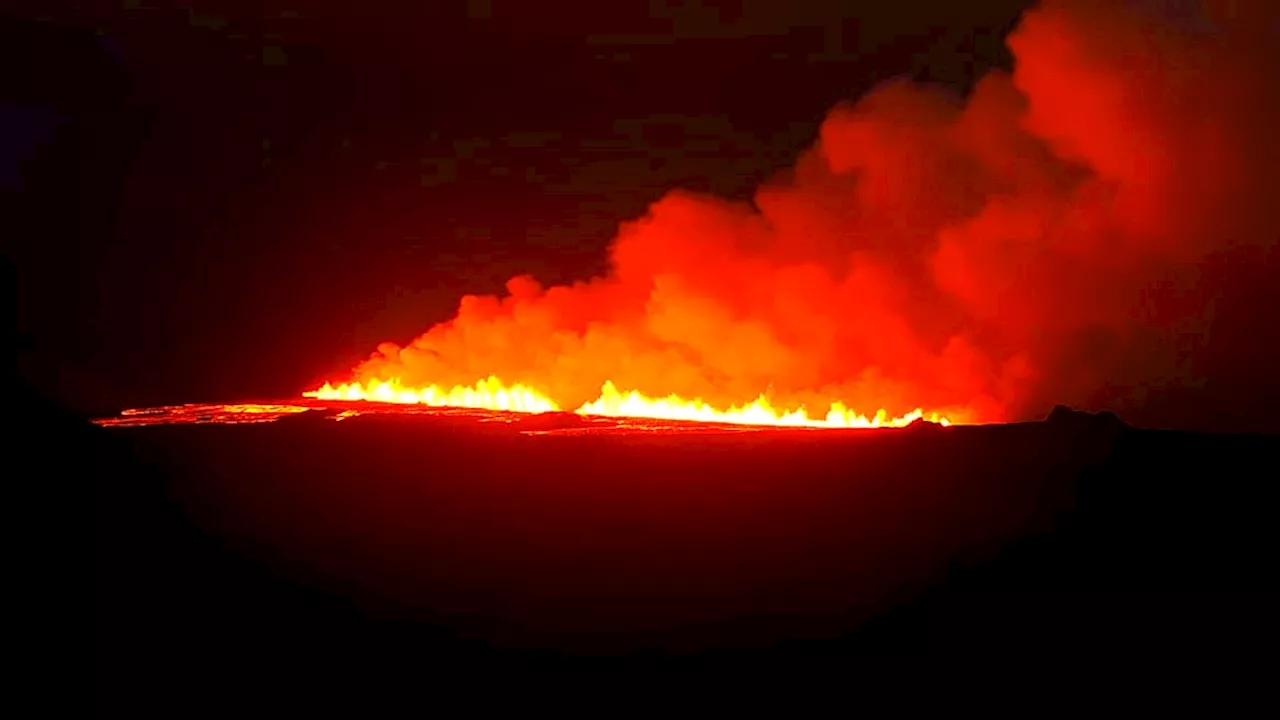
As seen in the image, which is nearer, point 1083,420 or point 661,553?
point 661,553

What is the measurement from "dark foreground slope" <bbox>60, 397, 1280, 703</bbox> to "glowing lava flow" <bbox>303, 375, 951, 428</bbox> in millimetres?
6763

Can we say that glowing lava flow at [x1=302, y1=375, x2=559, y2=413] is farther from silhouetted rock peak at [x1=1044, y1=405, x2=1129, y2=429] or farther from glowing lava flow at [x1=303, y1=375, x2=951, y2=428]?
silhouetted rock peak at [x1=1044, y1=405, x2=1129, y2=429]

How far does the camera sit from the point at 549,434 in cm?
2041

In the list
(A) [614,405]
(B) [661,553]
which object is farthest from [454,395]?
(B) [661,553]

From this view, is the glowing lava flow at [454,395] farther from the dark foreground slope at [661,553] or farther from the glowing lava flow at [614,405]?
the dark foreground slope at [661,553]

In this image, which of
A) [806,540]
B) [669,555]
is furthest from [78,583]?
[806,540]

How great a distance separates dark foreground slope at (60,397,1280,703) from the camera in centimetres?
1064

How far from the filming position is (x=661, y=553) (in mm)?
13508

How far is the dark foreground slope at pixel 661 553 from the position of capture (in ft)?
34.9

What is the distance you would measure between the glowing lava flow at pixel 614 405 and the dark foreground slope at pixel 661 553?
22.2 ft

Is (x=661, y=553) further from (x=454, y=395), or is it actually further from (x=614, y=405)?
(x=454, y=395)

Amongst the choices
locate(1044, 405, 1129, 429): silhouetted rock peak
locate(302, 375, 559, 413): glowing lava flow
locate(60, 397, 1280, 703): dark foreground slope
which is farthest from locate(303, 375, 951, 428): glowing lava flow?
locate(60, 397, 1280, 703): dark foreground slope

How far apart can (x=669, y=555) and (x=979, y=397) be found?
1659 cm

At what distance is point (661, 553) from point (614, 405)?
17.2 m
